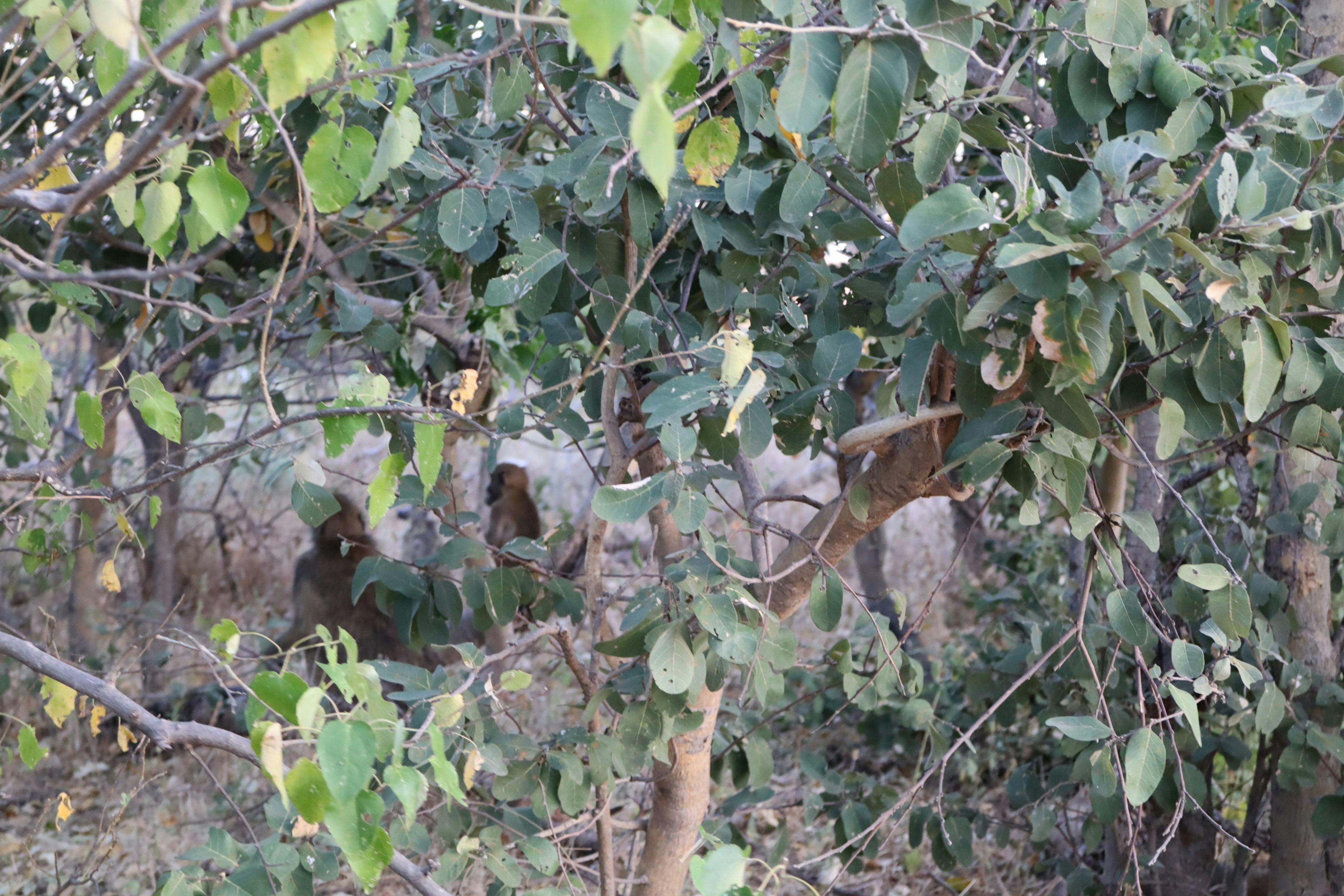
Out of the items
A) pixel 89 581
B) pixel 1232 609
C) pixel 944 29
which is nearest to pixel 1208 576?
pixel 1232 609

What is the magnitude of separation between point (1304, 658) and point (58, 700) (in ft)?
7.23

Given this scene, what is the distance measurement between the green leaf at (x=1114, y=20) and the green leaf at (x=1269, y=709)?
3.81ft

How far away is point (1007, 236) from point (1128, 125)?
0.45 metres

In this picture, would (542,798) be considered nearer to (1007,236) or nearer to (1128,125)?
(1007,236)

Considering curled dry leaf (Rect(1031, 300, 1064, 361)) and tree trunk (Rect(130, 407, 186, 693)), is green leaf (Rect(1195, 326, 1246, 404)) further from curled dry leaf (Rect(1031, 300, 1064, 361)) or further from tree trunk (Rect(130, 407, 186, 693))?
tree trunk (Rect(130, 407, 186, 693))

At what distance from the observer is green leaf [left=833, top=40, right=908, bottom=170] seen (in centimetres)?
92

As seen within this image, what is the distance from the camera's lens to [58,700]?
1.37m

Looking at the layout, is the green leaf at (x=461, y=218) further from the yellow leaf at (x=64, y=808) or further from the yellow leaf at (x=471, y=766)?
the yellow leaf at (x=64, y=808)

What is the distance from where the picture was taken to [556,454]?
693cm

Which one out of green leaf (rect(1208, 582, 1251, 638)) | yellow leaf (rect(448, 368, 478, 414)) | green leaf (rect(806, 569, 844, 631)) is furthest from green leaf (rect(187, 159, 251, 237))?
green leaf (rect(1208, 582, 1251, 638))

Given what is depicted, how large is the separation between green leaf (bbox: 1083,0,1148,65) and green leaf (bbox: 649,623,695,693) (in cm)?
85

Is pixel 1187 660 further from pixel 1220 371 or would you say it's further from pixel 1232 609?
pixel 1220 371

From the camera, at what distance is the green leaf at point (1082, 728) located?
1287 millimetres

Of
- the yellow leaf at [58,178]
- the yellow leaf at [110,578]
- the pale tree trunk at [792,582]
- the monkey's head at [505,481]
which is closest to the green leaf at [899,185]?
the pale tree trunk at [792,582]
